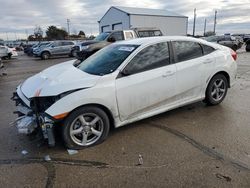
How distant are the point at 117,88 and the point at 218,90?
2.74m

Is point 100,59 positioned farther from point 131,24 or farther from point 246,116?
point 131,24

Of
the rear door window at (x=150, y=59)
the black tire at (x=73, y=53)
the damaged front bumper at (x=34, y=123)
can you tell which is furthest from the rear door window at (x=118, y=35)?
the damaged front bumper at (x=34, y=123)

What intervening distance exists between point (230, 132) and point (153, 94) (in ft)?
4.84

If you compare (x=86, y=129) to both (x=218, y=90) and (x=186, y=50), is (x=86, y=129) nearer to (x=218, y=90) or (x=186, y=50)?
(x=186, y=50)

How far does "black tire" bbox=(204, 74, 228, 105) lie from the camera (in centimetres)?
507

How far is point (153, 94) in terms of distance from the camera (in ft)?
13.4

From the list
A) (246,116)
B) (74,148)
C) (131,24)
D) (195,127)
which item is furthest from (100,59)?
(131,24)

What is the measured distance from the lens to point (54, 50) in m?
22.7

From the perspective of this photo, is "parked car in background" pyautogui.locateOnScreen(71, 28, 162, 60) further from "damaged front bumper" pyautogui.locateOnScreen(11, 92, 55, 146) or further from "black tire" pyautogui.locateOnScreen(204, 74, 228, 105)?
"damaged front bumper" pyautogui.locateOnScreen(11, 92, 55, 146)

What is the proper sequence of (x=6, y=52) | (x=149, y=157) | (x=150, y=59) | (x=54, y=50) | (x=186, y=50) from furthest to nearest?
(x=54, y=50), (x=6, y=52), (x=186, y=50), (x=150, y=59), (x=149, y=157)

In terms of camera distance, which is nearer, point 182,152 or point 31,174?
point 31,174

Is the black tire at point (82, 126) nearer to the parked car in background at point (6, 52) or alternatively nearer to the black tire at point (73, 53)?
the black tire at point (73, 53)

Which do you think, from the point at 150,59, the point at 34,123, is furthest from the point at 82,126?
the point at 150,59

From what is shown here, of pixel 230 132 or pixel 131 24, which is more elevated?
pixel 131 24
